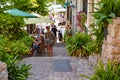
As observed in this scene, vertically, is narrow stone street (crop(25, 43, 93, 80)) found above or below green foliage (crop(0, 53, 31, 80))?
below

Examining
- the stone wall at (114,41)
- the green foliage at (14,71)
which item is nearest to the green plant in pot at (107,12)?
the stone wall at (114,41)

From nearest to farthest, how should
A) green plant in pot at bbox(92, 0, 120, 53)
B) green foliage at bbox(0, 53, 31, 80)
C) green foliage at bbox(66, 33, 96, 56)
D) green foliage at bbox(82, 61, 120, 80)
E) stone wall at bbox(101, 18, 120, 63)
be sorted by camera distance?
green foliage at bbox(82, 61, 120, 80), green foliage at bbox(0, 53, 31, 80), stone wall at bbox(101, 18, 120, 63), green plant in pot at bbox(92, 0, 120, 53), green foliage at bbox(66, 33, 96, 56)

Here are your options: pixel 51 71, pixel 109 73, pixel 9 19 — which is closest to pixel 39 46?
pixel 9 19

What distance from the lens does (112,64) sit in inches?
330

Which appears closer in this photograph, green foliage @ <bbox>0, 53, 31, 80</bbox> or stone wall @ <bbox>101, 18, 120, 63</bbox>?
green foliage @ <bbox>0, 53, 31, 80</bbox>

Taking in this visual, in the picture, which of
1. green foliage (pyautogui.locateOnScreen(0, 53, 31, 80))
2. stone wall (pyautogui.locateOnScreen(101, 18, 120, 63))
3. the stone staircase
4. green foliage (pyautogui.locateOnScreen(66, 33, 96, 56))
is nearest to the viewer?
green foliage (pyautogui.locateOnScreen(0, 53, 31, 80))

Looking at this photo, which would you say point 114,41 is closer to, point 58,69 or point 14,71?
point 14,71

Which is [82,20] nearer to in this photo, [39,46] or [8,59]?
[39,46]

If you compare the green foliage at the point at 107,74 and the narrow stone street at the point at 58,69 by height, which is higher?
the green foliage at the point at 107,74

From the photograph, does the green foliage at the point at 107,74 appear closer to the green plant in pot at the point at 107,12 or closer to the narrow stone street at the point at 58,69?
the green plant in pot at the point at 107,12

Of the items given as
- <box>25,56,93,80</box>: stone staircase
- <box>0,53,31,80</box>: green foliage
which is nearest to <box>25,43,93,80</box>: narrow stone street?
<box>25,56,93,80</box>: stone staircase

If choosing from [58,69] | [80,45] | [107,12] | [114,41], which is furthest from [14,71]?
[80,45]

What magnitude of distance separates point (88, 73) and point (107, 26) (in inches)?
68.7

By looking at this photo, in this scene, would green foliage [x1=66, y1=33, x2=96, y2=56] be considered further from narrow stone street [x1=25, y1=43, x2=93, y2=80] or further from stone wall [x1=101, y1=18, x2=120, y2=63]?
stone wall [x1=101, y1=18, x2=120, y2=63]
